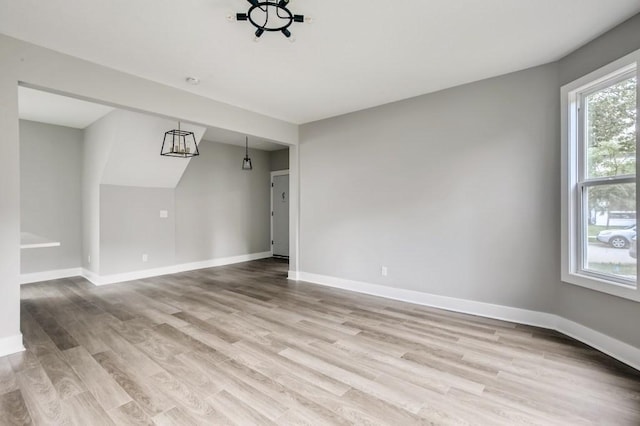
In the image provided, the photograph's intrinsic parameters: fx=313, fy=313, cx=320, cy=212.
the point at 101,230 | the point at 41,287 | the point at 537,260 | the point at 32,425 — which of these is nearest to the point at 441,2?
the point at 537,260

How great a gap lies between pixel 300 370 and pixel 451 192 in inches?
105

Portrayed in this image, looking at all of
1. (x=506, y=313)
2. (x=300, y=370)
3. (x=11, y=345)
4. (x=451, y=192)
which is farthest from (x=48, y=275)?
(x=506, y=313)

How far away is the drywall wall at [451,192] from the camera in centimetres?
323

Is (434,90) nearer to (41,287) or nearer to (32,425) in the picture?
(32,425)

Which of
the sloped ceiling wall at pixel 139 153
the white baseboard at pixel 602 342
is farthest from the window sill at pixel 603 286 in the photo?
the sloped ceiling wall at pixel 139 153

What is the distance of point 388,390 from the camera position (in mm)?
2139

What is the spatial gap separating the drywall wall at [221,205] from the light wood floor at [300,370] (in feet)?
8.69

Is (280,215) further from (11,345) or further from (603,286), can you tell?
(603,286)

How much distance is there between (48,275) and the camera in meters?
5.48

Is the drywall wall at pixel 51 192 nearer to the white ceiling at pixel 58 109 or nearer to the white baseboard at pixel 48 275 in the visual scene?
the white baseboard at pixel 48 275

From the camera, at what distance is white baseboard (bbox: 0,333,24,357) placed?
2.62 metres

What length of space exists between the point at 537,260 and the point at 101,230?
242 inches

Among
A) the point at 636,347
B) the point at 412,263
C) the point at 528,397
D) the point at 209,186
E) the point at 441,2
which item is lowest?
the point at 528,397

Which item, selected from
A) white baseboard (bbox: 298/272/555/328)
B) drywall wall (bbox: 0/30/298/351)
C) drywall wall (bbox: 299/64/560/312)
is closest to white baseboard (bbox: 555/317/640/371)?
white baseboard (bbox: 298/272/555/328)
